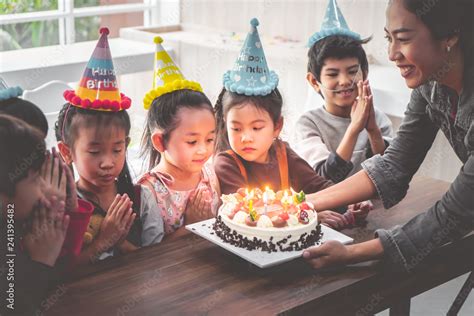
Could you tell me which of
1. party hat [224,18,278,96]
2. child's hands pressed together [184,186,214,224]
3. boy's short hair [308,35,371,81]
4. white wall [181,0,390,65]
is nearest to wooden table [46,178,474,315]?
child's hands pressed together [184,186,214,224]

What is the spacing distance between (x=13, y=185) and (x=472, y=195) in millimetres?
949

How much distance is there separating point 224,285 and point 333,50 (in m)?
1.05

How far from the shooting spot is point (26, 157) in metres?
1.46

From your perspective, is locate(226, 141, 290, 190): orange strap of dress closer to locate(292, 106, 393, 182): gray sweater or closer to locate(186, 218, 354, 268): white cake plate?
locate(292, 106, 393, 182): gray sweater

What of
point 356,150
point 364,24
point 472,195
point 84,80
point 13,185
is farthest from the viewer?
point 364,24

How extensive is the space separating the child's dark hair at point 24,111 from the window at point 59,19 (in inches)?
127

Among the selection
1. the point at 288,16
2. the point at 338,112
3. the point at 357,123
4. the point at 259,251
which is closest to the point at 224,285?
the point at 259,251

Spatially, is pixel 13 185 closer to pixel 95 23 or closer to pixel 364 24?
pixel 364 24

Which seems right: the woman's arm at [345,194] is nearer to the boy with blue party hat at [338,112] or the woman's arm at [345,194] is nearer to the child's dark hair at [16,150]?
the boy with blue party hat at [338,112]

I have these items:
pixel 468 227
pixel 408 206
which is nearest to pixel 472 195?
pixel 468 227

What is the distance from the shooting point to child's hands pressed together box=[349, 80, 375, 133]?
2.26 meters

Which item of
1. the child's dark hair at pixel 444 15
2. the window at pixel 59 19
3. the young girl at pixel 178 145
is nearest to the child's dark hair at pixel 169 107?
the young girl at pixel 178 145

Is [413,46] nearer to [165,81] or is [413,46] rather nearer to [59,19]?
[165,81]

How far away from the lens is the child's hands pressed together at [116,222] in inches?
65.7
